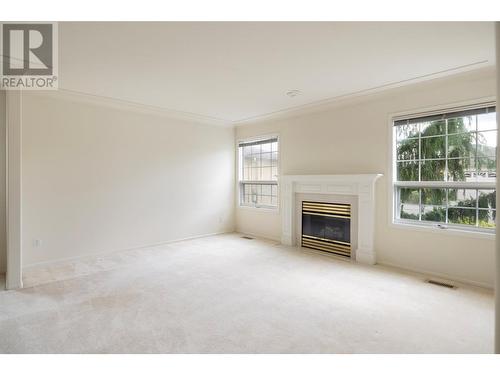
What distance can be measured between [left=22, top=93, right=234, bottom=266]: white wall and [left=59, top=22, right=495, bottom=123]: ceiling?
59 centimetres

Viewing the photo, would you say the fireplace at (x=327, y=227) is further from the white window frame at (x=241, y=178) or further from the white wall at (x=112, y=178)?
the white wall at (x=112, y=178)

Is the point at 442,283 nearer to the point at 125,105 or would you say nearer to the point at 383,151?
the point at 383,151

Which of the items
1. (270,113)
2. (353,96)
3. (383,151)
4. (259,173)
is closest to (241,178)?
(259,173)

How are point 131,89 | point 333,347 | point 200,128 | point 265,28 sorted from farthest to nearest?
point 200,128, point 131,89, point 265,28, point 333,347

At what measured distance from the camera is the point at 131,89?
412cm

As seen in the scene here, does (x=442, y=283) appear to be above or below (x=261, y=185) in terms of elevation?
below

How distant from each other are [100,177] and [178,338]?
132 inches

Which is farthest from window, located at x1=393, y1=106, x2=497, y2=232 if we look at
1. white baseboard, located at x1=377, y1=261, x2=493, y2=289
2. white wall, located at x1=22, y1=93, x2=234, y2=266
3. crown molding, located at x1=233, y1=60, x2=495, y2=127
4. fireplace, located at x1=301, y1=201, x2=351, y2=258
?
white wall, located at x1=22, y1=93, x2=234, y2=266

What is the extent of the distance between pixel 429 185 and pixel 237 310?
3.02 m

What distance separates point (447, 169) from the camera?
12.2 feet

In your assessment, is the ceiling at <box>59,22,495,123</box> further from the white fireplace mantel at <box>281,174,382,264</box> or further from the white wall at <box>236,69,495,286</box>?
the white fireplace mantel at <box>281,174,382,264</box>
